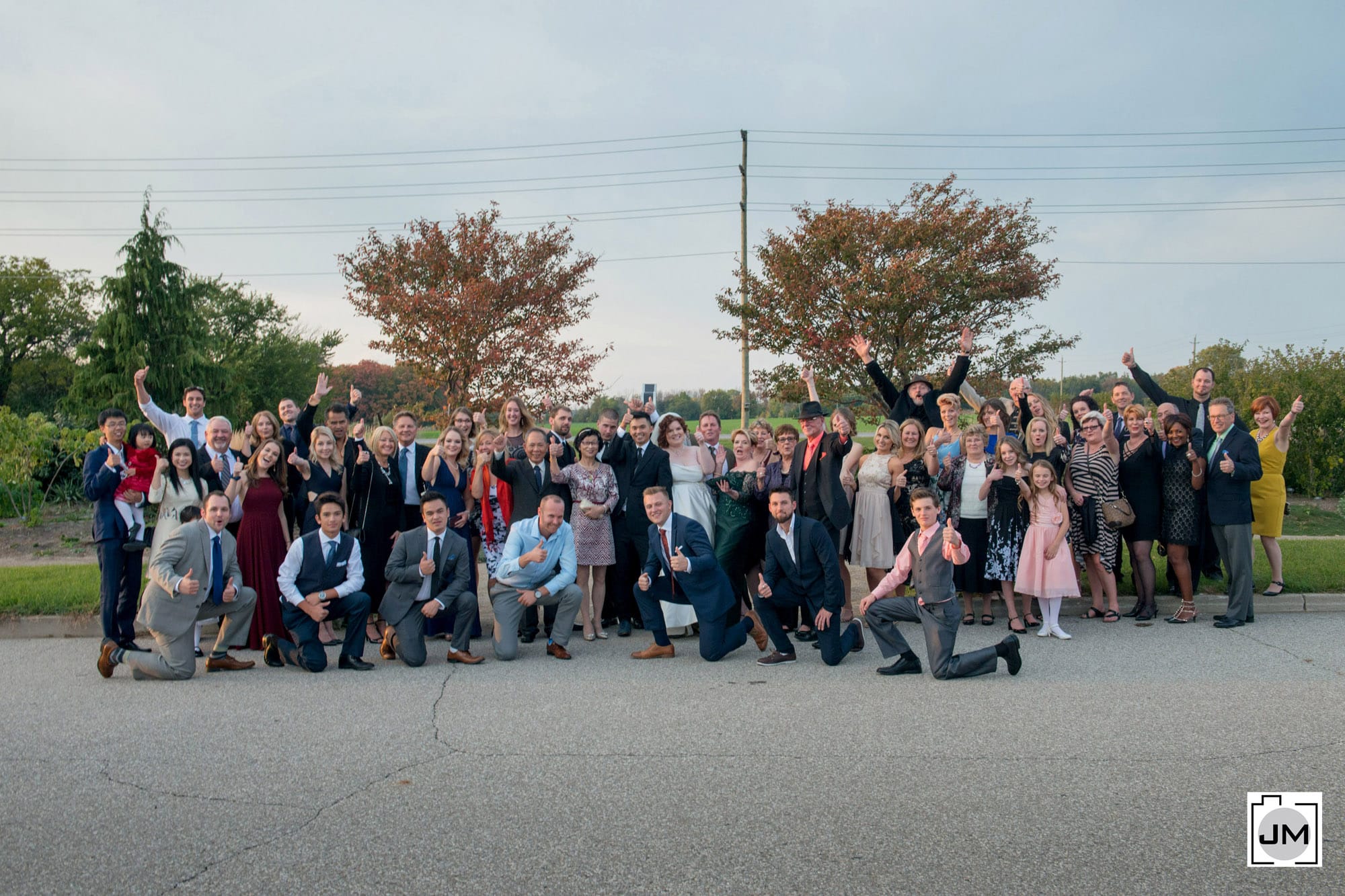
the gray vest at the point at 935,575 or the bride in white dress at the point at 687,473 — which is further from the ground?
the bride in white dress at the point at 687,473

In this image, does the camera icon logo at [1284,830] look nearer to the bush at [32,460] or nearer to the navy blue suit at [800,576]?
the navy blue suit at [800,576]

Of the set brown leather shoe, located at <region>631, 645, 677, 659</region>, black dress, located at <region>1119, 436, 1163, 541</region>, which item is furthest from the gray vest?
black dress, located at <region>1119, 436, 1163, 541</region>

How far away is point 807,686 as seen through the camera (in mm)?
6297

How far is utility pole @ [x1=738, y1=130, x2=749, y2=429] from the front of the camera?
20078 millimetres

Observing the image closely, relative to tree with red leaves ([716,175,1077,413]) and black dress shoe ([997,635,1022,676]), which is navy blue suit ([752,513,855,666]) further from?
tree with red leaves ([716,175,1077,413])

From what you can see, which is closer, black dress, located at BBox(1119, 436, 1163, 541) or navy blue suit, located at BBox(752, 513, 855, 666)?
navy blue suit, located at BBox(752, 513, 855, 666)

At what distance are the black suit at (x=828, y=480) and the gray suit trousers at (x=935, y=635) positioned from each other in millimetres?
1621

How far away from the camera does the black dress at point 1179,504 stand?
338 inches

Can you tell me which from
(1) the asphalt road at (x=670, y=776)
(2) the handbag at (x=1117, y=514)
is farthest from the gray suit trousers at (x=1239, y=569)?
(1) the asphalt road at (x=670, y=776)

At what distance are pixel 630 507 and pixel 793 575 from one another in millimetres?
1987

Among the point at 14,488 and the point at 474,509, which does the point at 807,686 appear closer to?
the point at 474,509

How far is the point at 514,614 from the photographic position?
7.41 metres

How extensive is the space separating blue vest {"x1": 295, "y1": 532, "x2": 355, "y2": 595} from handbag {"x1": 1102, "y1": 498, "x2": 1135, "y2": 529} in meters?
6.81

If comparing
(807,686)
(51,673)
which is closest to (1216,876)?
(807,686)
